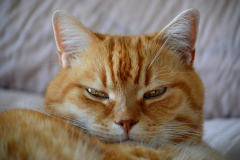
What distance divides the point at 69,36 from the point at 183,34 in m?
0.69

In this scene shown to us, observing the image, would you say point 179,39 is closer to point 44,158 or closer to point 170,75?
point 170,75

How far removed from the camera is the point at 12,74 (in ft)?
7.26

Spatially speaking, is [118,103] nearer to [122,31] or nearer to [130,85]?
[130,85]

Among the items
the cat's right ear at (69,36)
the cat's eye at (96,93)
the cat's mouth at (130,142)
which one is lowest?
the cat's mouth at (130,142)

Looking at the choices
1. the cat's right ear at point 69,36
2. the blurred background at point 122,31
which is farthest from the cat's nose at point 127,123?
the blurred background at point 122,31

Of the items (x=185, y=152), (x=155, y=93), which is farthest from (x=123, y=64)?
(x=185, y=152)

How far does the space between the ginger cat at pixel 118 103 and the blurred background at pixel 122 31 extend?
1.08 metres

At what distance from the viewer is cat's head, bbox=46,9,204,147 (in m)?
0.93

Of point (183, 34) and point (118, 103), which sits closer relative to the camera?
point (118, 103)

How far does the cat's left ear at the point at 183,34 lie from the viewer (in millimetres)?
1157

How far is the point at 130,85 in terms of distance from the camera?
1004mm

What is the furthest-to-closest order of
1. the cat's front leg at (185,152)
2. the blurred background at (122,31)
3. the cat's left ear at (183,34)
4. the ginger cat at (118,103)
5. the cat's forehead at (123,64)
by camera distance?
the blurred background at (122,31)
the cat's left ear at (183,34)
the cat's forehead at (123,64)
the cat's front leg at (185,152)
the ginger cat at (118,103)

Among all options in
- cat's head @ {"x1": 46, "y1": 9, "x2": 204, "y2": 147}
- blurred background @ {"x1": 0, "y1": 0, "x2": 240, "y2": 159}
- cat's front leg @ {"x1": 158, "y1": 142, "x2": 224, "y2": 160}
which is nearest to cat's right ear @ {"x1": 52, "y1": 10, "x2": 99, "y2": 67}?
cat's head @ {"x1": 46, "y1": 9, "x2": 204, "y2": 147}

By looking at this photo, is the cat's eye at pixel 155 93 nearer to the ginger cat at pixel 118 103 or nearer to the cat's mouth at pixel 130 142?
the ginger cat at pixel 118 103
